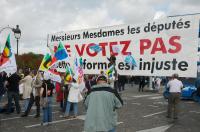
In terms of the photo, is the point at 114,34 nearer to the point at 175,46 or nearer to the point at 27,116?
the point at 175,46

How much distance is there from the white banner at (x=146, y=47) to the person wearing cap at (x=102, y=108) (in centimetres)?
421

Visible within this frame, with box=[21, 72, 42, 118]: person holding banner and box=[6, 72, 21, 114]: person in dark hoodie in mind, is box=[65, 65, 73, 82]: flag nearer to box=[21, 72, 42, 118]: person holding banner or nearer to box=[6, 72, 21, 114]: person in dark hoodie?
box=[21, 72, 42, 118]: person holding banner

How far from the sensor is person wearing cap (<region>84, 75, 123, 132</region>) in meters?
6.20

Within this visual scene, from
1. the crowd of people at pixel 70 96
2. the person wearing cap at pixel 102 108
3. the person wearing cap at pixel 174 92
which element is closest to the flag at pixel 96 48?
the crowd of people at pixel 70 96

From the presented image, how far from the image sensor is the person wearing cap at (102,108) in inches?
244

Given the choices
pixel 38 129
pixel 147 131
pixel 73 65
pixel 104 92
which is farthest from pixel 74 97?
pixel 104 92

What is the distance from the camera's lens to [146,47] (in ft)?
35.4

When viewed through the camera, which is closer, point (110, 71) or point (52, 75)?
point (52, 75)

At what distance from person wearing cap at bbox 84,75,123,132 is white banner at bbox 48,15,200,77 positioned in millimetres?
4214

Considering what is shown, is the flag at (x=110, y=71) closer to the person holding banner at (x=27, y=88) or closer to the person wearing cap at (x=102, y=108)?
the person holding banner at (x=27, y=88)

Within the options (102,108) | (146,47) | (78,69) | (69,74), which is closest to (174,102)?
(146,47)

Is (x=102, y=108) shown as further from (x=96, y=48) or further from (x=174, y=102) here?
(x=174, y=102)

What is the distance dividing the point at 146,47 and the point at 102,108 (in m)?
4.97

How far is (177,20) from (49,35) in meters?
6.00
